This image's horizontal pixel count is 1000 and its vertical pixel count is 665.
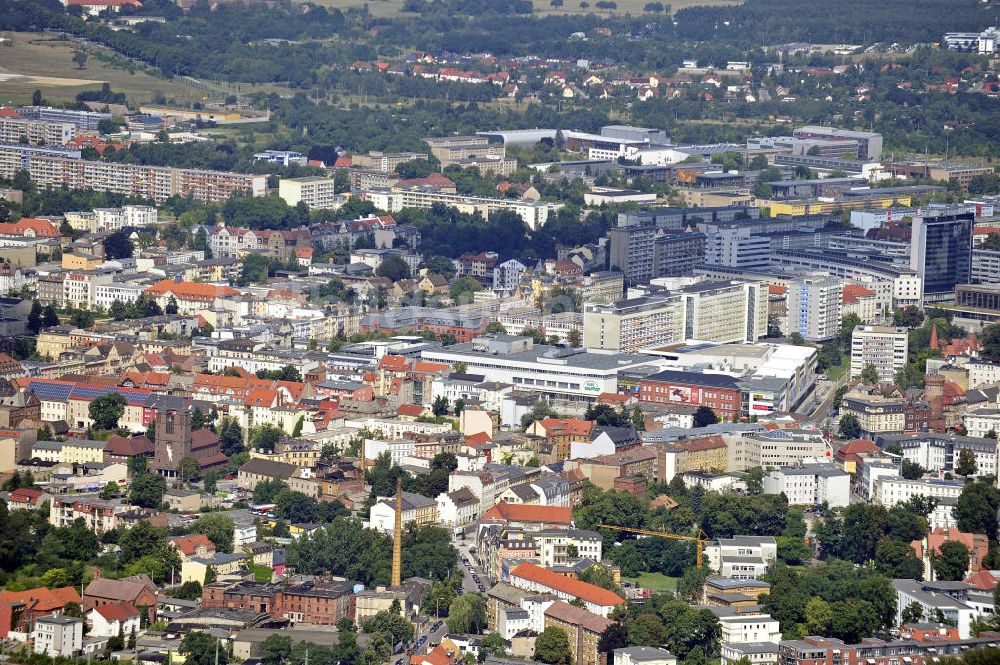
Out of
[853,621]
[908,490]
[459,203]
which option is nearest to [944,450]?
[908,490]

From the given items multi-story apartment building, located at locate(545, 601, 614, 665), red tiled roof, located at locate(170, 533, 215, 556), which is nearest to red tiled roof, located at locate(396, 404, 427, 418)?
red tiled roof, located at locate(170, 533, 215, 556)

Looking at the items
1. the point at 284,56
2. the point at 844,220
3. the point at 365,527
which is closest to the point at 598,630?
the point at 365,527

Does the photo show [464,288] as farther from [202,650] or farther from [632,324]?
[202,650]

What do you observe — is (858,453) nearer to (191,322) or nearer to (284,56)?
(191,322)

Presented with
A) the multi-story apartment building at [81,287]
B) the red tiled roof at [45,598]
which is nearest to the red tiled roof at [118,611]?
the red tiled roof at [45,598]

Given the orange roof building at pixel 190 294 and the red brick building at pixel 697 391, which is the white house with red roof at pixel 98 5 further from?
the red brick building at pixel 697 391

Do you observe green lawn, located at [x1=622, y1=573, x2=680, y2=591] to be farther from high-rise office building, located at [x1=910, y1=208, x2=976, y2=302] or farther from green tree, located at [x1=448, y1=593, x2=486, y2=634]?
high-rise office building, located at [x1=910, y1=208, x2=976, y2=302]
